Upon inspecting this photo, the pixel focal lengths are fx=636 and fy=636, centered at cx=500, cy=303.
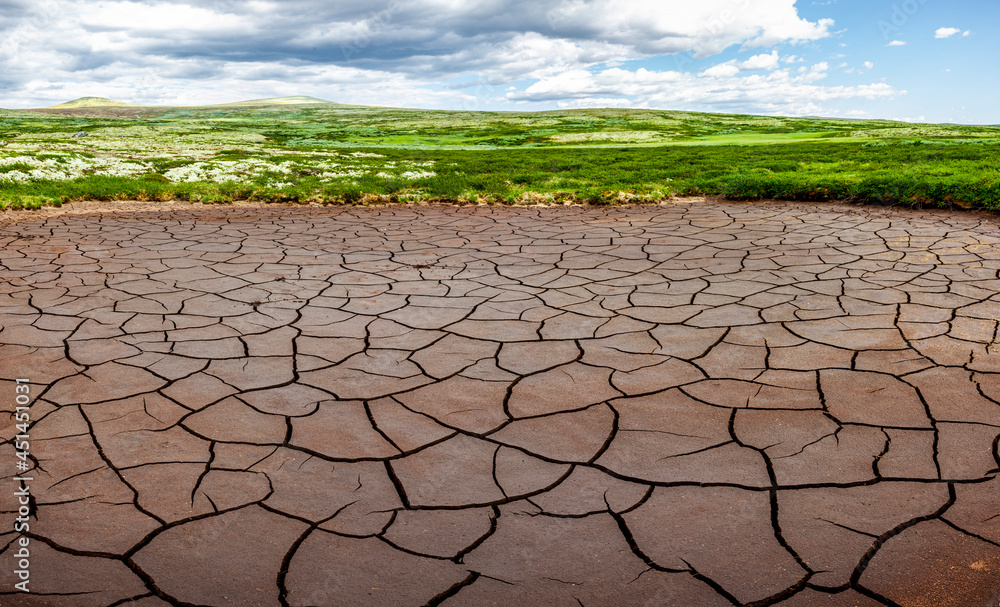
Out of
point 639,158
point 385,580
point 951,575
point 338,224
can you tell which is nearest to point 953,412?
point 951,575

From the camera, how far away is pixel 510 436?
2.46 metres

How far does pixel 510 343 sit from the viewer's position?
3.42 metres

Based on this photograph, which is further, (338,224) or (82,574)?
(338,224)

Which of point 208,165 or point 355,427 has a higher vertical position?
point 208,165

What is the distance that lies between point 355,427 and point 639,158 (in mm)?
13740

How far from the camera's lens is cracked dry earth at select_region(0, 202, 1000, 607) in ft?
5.81

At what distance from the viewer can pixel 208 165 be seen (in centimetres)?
1180

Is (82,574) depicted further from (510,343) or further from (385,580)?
(510,343)

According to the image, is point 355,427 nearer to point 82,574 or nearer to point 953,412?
point 82,574

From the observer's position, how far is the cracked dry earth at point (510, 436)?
1.77 metres

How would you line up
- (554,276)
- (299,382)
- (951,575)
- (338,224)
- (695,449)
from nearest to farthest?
1. (951,575)
2. (695,449)
3. (299,382)
4. (554,276)
5. (338,224)

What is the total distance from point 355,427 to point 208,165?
35.7ft

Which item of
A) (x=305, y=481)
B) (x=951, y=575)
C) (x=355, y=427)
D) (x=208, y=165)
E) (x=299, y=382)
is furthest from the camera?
(x=208, y=165)


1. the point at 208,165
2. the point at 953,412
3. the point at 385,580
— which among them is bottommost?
the point at 385,580
